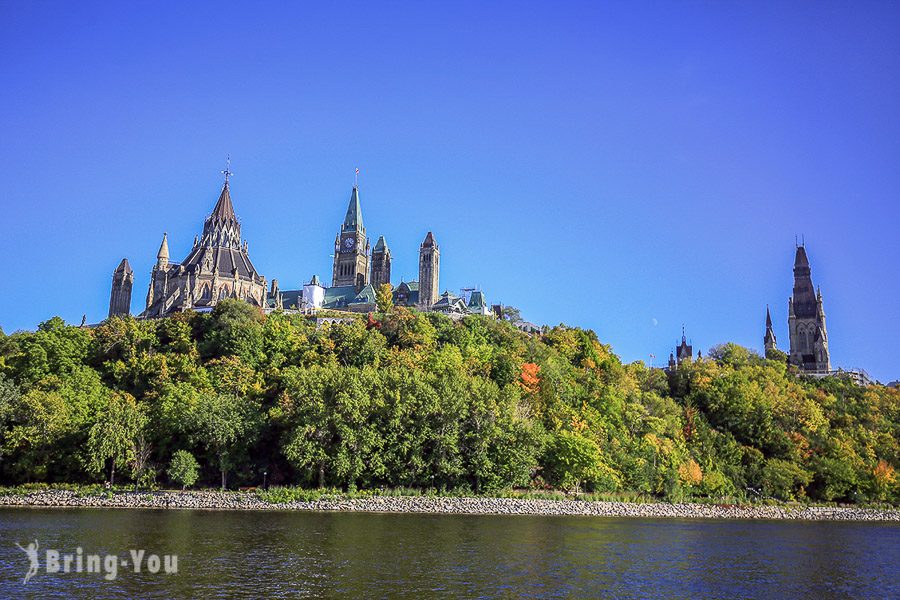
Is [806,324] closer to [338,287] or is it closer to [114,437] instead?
[338,287]

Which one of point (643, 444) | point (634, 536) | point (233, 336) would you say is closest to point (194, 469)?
point (233, 336)

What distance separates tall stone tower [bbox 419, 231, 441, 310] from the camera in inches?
5566

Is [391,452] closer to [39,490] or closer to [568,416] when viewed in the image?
[568,416]

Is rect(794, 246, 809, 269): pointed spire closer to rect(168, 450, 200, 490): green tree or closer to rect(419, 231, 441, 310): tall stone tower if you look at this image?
rect(419, 231, 441, 310): tall stone tower

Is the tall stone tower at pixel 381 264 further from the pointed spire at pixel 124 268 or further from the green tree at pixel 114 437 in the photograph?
the green tree at pixel 114 437

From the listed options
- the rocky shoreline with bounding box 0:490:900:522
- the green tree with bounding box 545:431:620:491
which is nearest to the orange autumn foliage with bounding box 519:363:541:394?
the green tree with bounding box 545:431:620:491

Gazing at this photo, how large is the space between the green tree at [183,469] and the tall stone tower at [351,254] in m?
93.4

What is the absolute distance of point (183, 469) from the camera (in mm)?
57188

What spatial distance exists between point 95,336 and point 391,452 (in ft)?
126

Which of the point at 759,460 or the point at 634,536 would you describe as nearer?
the point at 634,536

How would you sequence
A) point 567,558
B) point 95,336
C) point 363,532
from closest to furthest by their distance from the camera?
point 567,558
point 363,532
point 95,336

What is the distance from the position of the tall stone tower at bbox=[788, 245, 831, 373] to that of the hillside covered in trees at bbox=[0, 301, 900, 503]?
142 ft

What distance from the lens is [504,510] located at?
55.6m

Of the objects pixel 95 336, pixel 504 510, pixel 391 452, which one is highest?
pixel 95 336
